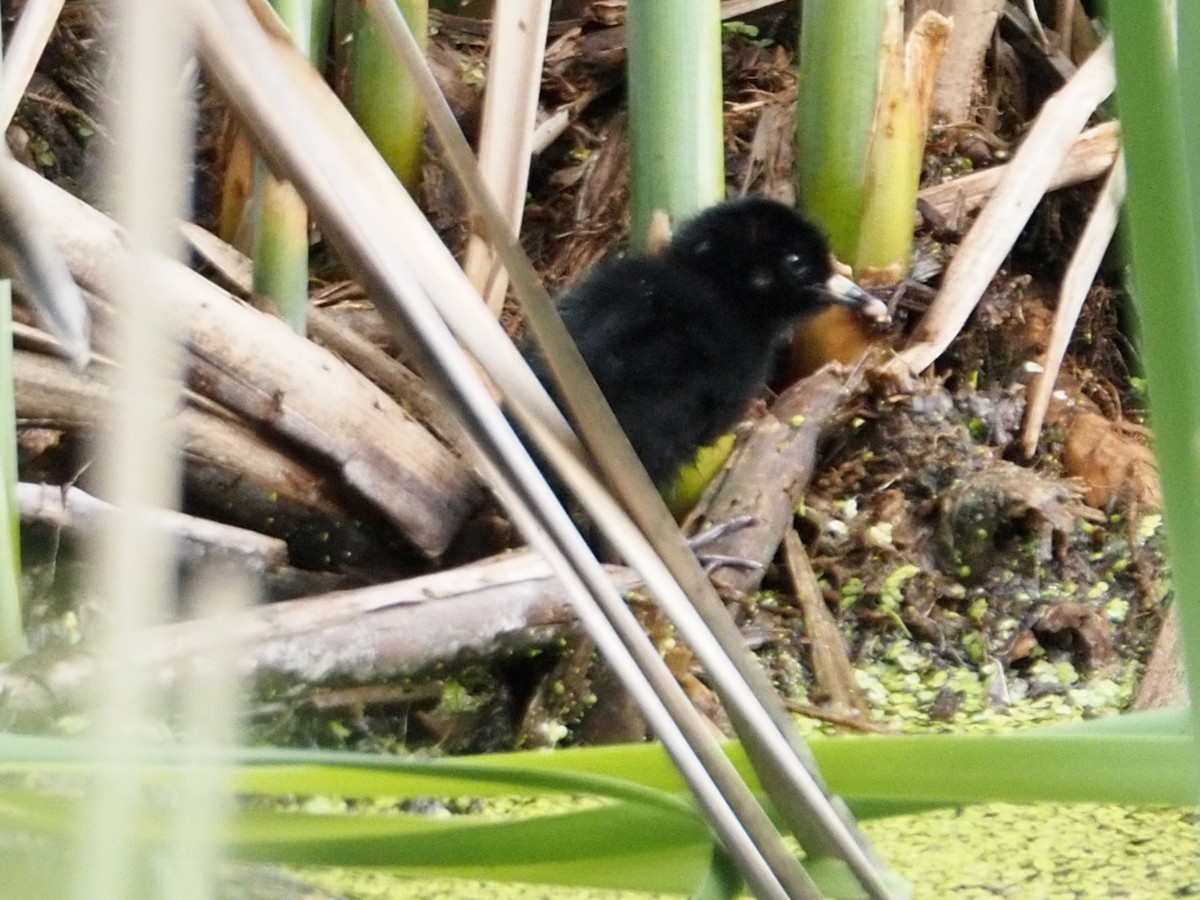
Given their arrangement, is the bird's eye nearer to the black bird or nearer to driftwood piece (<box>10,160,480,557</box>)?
the black bird

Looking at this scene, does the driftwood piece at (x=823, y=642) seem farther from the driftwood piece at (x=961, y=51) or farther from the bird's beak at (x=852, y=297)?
the driftwood piece at (x=961, y=51)

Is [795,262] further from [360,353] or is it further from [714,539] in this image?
→ [360,353]

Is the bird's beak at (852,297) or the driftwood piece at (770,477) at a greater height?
the bird's beak at (852,297)

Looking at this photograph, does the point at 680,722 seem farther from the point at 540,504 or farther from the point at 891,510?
the point at 891,510

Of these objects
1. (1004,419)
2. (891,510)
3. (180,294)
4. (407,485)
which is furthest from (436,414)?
(1004,419)

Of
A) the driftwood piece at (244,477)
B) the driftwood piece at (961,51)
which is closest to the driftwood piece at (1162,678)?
the driftwood piece at (244,477)

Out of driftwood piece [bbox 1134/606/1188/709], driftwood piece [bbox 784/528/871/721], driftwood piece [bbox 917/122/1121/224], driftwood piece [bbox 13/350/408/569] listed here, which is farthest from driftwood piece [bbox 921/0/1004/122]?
driftwood piece [bbox 13/350/408/569]

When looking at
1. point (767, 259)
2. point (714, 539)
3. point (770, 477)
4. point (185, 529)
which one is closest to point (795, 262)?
point (767, 259)
